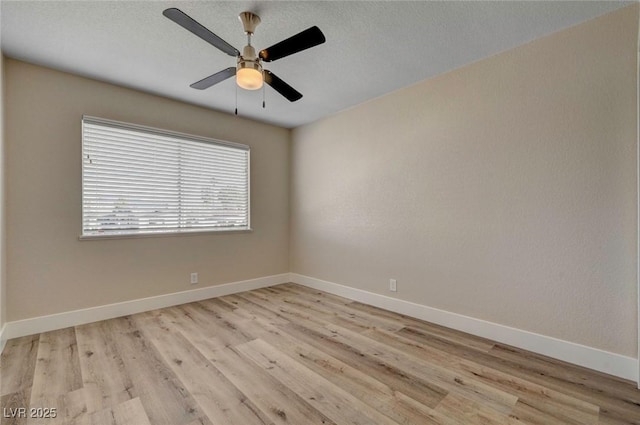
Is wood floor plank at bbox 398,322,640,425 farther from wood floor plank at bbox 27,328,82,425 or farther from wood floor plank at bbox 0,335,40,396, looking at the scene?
wood floor plank at bbox 0,335,40,396

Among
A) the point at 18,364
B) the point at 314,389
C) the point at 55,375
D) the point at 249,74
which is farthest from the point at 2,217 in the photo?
the point at 314,389

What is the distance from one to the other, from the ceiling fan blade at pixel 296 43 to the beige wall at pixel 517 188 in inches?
65.9

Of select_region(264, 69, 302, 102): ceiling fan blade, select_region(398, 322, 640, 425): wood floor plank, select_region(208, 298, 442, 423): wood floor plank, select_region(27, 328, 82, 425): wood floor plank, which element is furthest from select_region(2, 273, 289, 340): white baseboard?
select_region(264, 69, 302, 102): ceiling fan blade

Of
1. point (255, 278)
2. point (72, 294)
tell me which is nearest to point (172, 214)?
point (72, 294)

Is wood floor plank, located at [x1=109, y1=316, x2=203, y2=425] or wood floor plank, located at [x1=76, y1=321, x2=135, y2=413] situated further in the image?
wood floor plank, located at [x1=76, y1=321, x2=135, y2=413]

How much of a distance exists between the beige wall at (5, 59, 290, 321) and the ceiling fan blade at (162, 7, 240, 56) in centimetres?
197

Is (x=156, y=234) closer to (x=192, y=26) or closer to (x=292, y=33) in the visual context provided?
(x=192, y=26)

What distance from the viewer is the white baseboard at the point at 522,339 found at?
1.98m

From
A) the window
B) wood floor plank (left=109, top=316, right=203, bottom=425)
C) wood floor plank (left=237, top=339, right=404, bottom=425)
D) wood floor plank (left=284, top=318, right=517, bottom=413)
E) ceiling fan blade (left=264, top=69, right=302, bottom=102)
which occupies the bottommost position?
wood floor plank (left=284, top=318, right=517, bottom=413)

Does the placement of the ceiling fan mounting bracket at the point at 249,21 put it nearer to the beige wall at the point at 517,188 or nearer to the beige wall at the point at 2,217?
the beige wall at the point at 517,188

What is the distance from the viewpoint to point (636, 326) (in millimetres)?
1923

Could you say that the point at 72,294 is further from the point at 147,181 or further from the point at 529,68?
the point at 529,68

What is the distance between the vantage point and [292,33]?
88.0 inches

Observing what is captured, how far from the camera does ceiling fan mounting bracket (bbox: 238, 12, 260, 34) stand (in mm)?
1977
